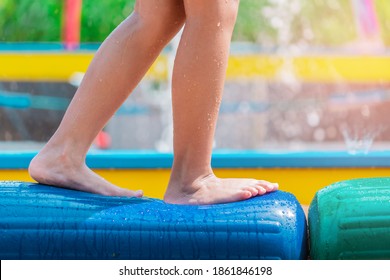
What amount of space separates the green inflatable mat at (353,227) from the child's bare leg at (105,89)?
0.41 m

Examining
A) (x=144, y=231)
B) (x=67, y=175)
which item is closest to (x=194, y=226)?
(x=144, y=231)

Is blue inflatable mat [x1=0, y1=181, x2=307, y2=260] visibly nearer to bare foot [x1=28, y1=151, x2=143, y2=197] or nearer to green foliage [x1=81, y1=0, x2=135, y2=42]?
bare foot [x1=28, y1=151, x2=143, y2=197]

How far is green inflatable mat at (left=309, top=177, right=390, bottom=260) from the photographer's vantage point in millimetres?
1210

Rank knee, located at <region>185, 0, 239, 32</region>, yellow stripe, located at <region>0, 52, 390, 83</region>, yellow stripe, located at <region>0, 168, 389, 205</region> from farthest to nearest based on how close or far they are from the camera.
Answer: yellow stripe, located at <region>0, 52, 390, 83</region>, yellow stripe, located at <region>0, 168, 389, 205</region>, knee, located at <region>185, 0, 239, 32</region>

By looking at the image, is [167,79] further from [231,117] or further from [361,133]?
[361,133]

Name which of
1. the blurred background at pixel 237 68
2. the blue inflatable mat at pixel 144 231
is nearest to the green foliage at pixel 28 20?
the blurred background at pixel 237 68

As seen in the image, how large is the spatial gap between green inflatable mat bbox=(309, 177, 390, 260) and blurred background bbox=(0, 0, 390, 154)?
165 cm

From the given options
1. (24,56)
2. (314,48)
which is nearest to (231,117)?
(314,48)

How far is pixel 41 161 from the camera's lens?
1495 mm

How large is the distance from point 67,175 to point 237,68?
5.16ft

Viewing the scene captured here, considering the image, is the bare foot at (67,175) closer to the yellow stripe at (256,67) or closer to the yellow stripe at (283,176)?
the yellow stripe at (283,176)

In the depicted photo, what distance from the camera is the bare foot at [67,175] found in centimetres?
147

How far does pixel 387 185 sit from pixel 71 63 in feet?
5.56

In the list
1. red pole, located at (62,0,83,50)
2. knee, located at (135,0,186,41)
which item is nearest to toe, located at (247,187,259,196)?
knee, located at (135,0,186,41)
